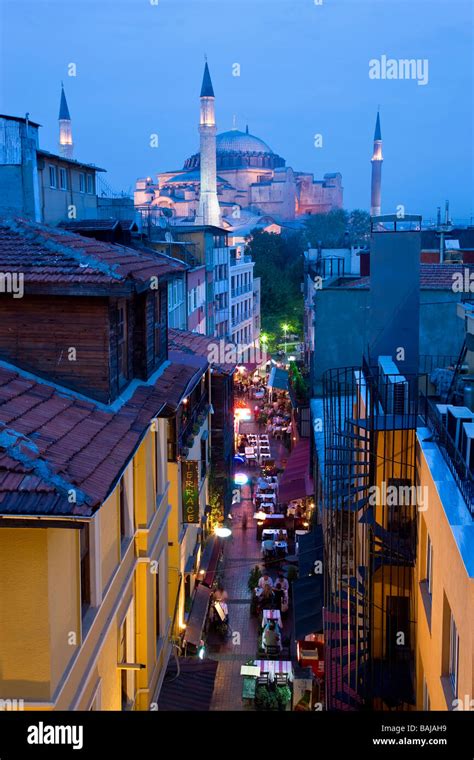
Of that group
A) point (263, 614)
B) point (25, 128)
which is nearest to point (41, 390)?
point (263, 614)

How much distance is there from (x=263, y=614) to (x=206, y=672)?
6689mm

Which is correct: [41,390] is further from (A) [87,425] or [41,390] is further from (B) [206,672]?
(B) [206,672]

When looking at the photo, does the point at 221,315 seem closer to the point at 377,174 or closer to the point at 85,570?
the point at 85,570

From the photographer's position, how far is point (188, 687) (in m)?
13.0

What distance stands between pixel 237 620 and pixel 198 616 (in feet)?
7.74

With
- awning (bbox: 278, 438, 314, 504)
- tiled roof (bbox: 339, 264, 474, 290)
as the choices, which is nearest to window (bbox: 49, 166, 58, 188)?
tiled roof (bbox: 339, 264, 474, 290)

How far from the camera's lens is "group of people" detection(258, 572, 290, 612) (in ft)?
70.0

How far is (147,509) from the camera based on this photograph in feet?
35.4

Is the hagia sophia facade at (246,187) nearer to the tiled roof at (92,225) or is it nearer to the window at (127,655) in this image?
the tiled roof at (92,225)

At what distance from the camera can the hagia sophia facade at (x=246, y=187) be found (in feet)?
360

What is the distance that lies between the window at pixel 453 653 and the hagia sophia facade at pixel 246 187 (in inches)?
3708

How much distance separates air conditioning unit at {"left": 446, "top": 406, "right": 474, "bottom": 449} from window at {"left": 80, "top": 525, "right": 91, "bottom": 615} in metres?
3.52

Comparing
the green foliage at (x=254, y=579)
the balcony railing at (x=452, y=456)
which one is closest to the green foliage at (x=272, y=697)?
the green foliage at (x=254, y=579)

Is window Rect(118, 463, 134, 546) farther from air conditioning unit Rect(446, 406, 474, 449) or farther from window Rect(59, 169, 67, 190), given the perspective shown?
window Rect(59, 169, 67, 190)
